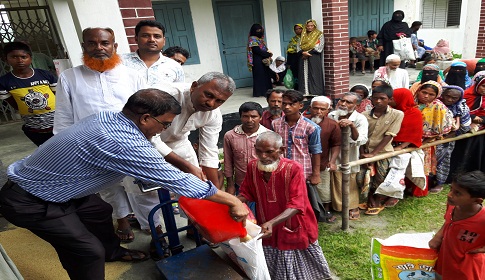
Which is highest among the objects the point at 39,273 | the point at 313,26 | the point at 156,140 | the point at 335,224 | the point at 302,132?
the point at 313,26

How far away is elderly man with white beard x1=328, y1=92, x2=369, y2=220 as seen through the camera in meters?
3.42

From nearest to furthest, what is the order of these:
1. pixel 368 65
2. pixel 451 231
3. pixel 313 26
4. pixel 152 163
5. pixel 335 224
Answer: pixel 152 163, pixel 451 231, pixel 335 224, pixel 313 26, pixel 368 65

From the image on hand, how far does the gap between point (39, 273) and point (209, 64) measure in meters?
6.20

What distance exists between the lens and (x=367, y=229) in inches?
140

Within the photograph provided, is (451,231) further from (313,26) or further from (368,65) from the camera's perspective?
(368,65)

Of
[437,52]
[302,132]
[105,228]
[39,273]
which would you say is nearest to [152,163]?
[105,228]

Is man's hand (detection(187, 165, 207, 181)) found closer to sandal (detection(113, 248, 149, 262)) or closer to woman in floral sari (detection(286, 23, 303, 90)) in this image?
sandal (detection(113, 248, 149, 262))

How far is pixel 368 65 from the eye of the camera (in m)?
10.9

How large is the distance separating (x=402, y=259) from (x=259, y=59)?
19.0ft

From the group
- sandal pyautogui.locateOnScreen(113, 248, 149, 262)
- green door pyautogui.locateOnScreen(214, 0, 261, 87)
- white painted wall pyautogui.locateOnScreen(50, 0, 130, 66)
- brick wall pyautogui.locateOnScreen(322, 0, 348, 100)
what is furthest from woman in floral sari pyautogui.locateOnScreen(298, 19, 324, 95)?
sandal pyautogui.locateOnScreen(113, 248, 149, 262)

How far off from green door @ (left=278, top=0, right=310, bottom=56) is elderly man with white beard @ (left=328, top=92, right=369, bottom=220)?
5.57 metres

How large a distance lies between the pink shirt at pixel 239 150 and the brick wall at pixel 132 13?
70.0 inches

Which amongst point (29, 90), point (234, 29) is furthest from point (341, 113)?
point (234, 29)

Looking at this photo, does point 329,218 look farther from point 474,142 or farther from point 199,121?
point 474,142
